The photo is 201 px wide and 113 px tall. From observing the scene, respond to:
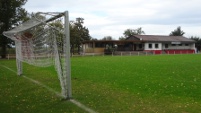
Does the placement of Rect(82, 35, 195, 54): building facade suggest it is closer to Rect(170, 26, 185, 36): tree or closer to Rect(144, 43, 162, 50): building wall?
Rect(144, 43, 162, 50): building wall

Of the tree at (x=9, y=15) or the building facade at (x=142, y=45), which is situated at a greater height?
the tree at (x=9, y=15)

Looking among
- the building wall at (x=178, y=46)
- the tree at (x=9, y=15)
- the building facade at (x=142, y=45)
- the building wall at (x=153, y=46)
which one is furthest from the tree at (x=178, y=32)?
the tree at (x=9, y=15)

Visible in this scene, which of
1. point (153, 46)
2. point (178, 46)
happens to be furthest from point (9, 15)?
point (178, 46)

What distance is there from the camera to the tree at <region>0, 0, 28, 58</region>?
4169cm

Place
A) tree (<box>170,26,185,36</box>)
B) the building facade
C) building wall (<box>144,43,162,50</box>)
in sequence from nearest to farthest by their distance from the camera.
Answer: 1. the building facade
2. building wall (<box>144,43,162,50</box>)
3. tree (<box>170,26,185,36</box>)

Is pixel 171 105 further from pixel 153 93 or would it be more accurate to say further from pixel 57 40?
pixel 57 40

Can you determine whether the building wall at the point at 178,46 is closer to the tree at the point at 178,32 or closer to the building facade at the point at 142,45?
the building facade at the point at 142,45

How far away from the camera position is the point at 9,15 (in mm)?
42250

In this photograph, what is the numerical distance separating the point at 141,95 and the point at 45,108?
10.6 feet

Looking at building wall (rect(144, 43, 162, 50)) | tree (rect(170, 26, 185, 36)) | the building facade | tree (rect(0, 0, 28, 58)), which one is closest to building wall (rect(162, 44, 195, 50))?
the building facade

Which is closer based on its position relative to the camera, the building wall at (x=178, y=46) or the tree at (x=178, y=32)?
the building wall at (x=178, y=46)

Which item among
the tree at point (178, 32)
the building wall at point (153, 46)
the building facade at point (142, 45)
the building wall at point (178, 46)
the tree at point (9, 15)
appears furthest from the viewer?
the tree at point (178, 32)

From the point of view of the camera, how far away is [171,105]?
7.67 meters

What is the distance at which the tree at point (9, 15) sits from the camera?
137 feet
